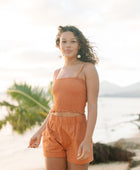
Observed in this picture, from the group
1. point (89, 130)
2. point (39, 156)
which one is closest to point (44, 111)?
point (39, 156)

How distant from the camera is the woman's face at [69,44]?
2.46 m

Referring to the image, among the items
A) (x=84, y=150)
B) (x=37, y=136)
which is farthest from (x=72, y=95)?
(x=37, y=136)

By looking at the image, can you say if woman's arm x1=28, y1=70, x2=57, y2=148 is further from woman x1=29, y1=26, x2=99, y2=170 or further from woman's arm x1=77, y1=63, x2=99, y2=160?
woman's arm x1=77, y1=63, x2=99, y2=160

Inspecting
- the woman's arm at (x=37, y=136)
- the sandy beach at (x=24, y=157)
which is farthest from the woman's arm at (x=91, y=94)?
the sandy beach at (x=24, y=157)

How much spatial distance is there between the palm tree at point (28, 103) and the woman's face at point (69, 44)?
4.62 metres

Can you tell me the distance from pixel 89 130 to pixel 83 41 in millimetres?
865

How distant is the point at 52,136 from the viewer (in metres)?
2.31

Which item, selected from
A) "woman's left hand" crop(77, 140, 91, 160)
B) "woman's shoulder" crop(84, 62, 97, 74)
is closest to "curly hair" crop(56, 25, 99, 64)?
"woman's shoulder" crop(84, 62, 97, 74)

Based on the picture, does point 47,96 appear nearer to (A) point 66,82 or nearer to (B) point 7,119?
(B) point 7,119

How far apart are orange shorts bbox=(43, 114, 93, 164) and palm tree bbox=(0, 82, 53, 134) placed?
4.66 m

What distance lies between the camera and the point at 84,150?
2.13m

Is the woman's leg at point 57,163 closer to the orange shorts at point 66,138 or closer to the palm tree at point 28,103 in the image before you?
the orange shorts at point 66,138

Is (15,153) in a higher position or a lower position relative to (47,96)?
lower

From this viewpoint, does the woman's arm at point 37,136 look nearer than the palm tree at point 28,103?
Yes
